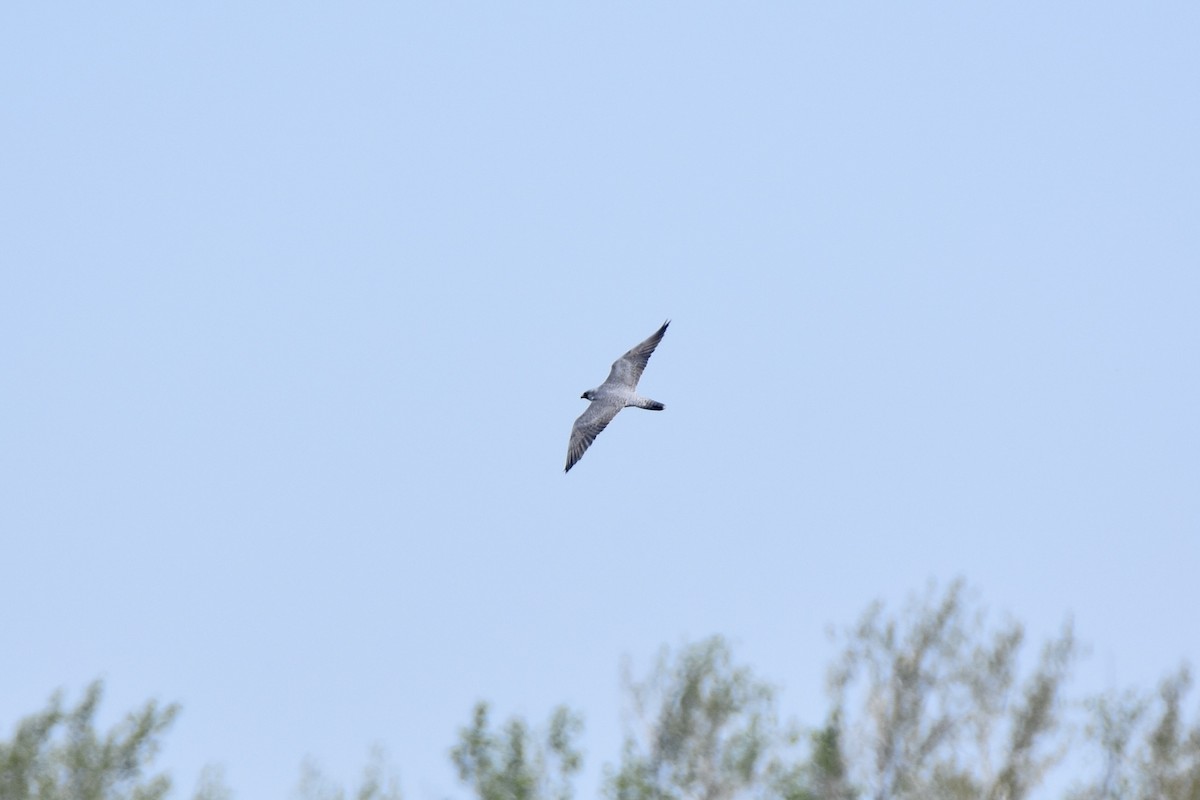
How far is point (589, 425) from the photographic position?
Answer: 2962 cm

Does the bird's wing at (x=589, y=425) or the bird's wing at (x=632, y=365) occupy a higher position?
the bird's wing at (x=632, y=365)

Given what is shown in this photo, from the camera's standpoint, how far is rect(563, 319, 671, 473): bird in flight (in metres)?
29.5

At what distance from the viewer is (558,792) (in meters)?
31.0

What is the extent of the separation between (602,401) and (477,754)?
5.66 meters

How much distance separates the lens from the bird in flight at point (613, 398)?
29.5 m

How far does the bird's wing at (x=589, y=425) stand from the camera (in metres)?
29.4

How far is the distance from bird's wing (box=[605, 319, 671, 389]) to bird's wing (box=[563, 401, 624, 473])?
0.56 meters

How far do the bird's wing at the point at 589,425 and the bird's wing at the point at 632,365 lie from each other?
562 millimetres

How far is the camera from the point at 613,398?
29969 millimetres

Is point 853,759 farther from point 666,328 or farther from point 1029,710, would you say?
point 666,328

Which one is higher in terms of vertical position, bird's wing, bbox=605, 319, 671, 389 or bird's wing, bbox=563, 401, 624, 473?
bird's wing, bbox=605, 319, 671, 389

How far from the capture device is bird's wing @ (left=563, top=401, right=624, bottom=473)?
29406 mm

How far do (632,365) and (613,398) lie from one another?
76 centimetres

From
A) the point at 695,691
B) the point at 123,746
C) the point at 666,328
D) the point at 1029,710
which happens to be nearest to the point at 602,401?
the point at 666,328
